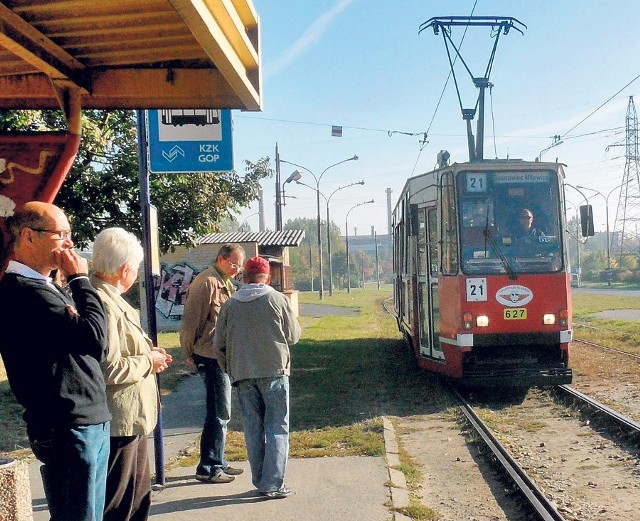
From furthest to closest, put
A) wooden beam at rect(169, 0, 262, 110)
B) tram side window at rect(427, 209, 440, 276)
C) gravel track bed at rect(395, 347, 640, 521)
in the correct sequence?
tram side window at rect(427, 209, 440, 276), gravel track bed at rect(395, 347, 640, 521), wooden beam at rect(169, 0, 262, 110)

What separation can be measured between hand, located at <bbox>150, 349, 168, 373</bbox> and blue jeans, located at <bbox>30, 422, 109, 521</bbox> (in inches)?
28.1

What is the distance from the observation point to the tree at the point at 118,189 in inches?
406

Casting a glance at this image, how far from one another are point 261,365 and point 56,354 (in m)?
2.67

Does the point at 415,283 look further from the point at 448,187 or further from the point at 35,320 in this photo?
the point at 35,320

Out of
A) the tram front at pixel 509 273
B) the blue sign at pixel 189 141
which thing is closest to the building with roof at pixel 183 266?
the tram front at pixel 509 273

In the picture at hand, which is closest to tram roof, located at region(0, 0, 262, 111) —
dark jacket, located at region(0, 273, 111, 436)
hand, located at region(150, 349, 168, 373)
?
dark jacket, located at region(0, 273, 111, 436)

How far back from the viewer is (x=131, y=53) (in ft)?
13.8

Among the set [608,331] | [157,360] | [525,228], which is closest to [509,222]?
[525,228]

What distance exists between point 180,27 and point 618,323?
69.6 ft

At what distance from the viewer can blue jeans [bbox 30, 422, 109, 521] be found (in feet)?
10.6

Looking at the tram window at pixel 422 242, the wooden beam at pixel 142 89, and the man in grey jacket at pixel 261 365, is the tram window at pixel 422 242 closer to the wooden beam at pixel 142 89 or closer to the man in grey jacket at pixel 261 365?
the man in grey jacket at pixel 261 365

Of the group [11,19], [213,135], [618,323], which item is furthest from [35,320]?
[618,323]

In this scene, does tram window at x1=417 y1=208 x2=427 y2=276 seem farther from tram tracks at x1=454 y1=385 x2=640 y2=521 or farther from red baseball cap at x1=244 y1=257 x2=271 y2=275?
red baseball cap at x1=244 y1=257 x2=271 y2=275

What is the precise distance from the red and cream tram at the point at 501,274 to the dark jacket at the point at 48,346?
732cm
